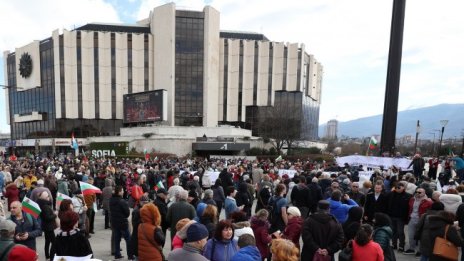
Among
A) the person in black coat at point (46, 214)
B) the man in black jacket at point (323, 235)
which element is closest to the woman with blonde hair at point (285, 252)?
the man in black jacket at point (323, 235)

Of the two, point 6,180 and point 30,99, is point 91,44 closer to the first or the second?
point 30,99

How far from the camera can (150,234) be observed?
435 centimetres

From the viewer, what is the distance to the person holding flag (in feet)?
15.2

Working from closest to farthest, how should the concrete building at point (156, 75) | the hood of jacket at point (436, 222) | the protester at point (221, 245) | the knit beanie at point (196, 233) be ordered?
1. the knit beanie at point (196, 233)
2. the protester at point (221, 245)
3. the hood of jacket at point (436, 222)
4. the concrete building at point (156, 75)

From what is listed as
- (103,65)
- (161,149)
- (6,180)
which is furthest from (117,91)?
(6,180)

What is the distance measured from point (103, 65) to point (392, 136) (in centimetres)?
5045

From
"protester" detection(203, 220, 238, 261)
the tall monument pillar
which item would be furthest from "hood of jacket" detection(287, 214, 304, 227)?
the tall monument pillar

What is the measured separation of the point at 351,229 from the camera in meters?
4.61

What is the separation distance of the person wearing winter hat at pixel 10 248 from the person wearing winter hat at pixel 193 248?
4.63ft

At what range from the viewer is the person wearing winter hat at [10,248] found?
2.99 meters

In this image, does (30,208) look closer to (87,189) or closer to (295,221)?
(87,189)

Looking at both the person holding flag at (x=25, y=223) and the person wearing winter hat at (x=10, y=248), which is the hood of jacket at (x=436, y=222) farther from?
the person holding flag at (x=25, y=223)

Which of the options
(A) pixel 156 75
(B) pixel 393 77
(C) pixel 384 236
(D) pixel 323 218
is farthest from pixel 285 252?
(A) pixel 156 75

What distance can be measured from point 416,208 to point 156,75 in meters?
53.8
